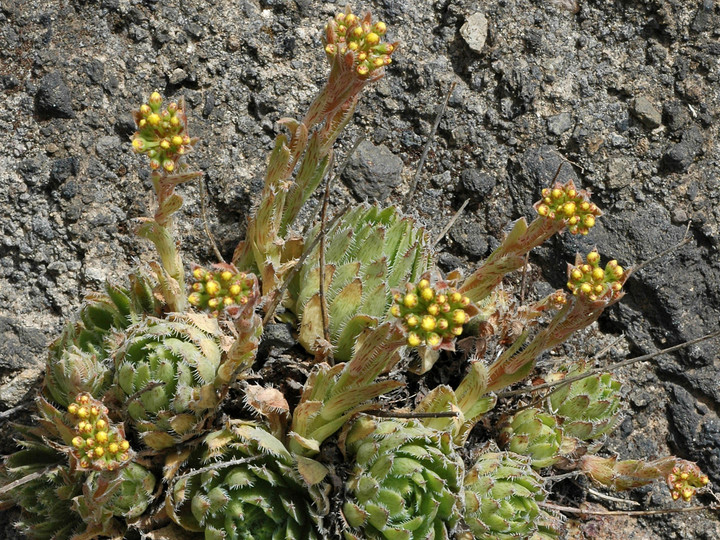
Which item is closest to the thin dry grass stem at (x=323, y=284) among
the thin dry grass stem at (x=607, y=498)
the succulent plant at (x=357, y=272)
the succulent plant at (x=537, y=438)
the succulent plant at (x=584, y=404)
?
the succulent plant at (x=357, y=272)

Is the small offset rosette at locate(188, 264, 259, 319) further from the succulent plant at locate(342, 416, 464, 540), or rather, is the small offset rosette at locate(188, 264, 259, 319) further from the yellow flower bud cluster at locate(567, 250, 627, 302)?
the yellow flower bud cluster at locate(567, 250, 627, 302)

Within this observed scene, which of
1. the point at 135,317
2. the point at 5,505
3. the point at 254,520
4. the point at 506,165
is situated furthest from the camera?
the point at 506,165

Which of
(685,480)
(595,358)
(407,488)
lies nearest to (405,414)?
(407,488)

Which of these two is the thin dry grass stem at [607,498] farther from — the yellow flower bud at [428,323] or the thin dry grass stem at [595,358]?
the yellow flower bud at [428,323]

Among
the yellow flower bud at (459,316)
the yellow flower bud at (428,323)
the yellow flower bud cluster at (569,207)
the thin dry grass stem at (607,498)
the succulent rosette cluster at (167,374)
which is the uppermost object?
the yellow flower bud cluster at (569,207)

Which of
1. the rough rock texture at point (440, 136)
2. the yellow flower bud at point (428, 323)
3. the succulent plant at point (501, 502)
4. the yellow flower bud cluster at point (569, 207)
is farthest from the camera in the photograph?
the rough rock texture at point (440, 136)

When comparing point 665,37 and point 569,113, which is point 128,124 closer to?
point 569,113

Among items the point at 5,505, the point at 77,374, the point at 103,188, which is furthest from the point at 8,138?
the point at 5,505
